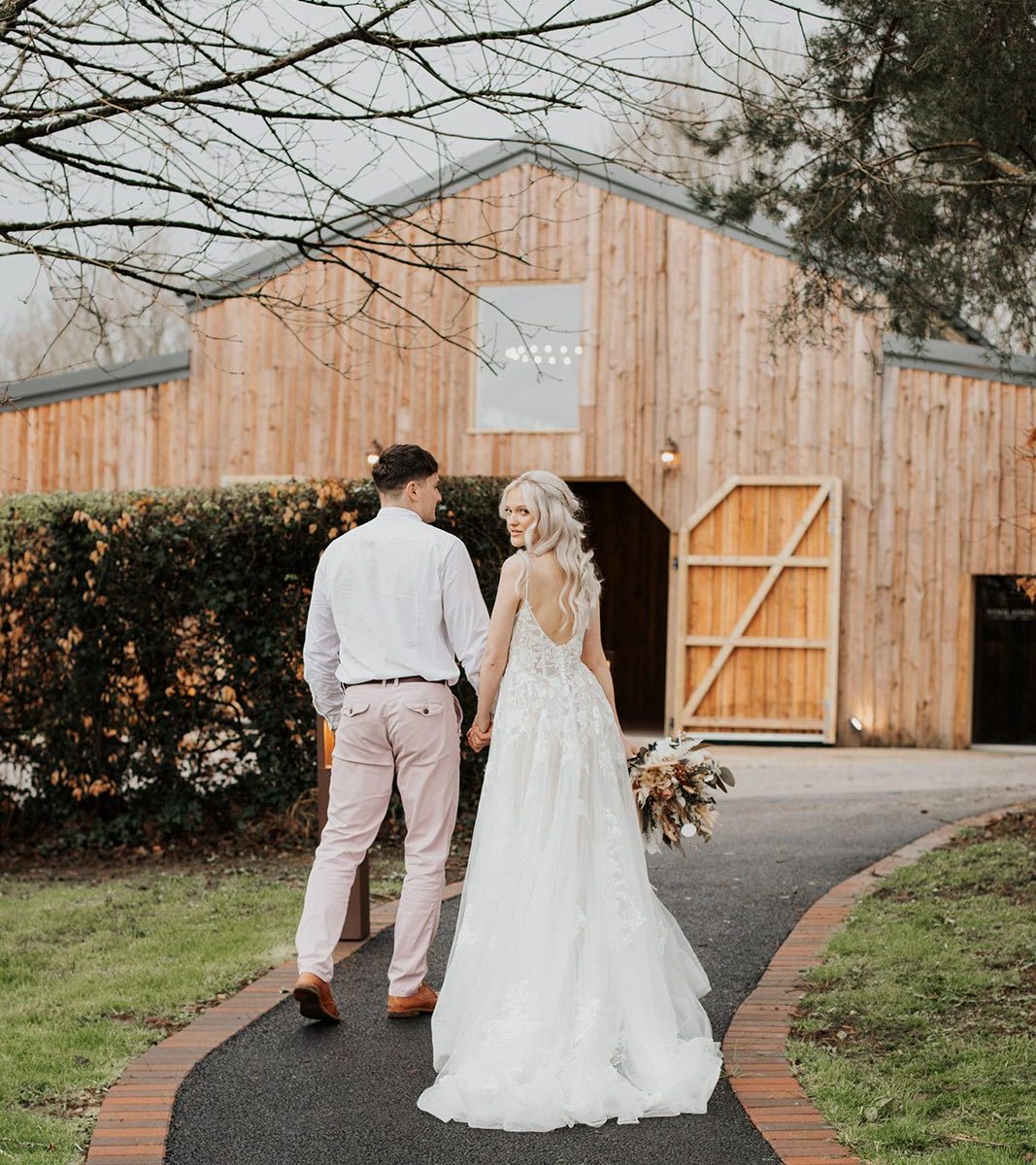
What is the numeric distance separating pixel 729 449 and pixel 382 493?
34.6 ft

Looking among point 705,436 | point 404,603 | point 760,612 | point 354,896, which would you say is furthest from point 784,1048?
point 705,436

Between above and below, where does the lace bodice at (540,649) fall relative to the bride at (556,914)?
above

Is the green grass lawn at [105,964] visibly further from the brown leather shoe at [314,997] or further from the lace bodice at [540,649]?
the lace bodice at [540,649]

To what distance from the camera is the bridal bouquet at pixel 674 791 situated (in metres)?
4.68

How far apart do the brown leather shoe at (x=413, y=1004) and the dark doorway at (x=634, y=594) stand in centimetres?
1533

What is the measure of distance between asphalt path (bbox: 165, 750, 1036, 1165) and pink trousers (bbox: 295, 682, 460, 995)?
30 centimetres

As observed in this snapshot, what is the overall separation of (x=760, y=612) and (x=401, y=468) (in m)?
10.4

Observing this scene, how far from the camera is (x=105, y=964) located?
5.71m

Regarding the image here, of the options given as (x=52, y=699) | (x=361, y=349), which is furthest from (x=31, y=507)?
(x=361, y=349)

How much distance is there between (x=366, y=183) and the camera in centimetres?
555

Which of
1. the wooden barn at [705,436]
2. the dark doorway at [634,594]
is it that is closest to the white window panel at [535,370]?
the wooden barn at [705,436]

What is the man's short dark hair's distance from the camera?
484 centimetres

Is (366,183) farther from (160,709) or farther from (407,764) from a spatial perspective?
(160,709)

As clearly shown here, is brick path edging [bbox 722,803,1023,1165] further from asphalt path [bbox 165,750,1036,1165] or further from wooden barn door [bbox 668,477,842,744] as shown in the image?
wooden barn door [bbox 668,477,842,744]
